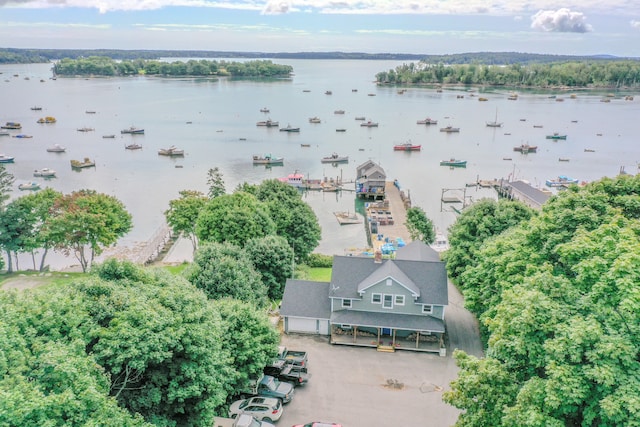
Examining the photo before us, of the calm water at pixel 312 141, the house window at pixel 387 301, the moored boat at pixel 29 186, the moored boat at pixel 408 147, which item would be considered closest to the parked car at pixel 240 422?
the house window at pixel 387 301

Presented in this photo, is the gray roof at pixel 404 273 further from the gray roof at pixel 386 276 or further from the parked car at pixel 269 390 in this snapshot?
the parked car at pixel 269 390

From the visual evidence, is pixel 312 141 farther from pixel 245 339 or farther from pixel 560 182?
pixel 245 339

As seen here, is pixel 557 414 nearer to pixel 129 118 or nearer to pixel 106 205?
pixel 106 205

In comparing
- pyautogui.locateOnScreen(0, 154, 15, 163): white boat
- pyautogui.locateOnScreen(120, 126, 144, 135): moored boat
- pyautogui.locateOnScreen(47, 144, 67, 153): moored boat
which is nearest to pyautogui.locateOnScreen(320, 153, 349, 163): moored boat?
pyautogui.locateOnScreen(120, 126, 144, 135): moored boat

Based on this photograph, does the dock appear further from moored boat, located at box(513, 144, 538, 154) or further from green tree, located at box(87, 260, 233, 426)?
moored boat, located at box(513, 144, 538, 154)

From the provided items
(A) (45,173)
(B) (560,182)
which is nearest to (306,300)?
(B) (560,182)

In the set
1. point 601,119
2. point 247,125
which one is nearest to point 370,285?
point 247,125
